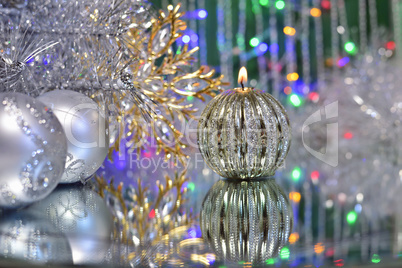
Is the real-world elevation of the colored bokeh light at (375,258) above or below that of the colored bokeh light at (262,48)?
below

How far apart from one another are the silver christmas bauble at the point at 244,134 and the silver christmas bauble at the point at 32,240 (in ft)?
0.87

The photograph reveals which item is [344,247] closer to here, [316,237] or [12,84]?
[316,237]

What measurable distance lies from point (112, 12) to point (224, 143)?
257 mm

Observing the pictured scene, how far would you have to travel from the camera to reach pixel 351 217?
531 millimetres

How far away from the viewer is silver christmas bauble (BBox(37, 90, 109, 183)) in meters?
0.64

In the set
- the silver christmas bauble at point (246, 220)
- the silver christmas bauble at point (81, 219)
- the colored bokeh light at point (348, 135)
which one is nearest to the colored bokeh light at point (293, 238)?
the silver christmas bauble at point (246, 220)

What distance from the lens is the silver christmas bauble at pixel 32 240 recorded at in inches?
14.9

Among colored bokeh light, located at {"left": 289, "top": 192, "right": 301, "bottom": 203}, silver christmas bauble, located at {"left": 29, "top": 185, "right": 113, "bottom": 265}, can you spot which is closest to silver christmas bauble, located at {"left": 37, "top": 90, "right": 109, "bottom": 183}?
silver christmas bauble, located at {"left": 29, "top": 185, "right": 113, "bottom": 265}

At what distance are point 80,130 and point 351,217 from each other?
1.13 ft

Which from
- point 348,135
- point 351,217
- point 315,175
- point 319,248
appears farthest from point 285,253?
point 348,135

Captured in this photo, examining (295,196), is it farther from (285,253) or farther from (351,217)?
(285,253)

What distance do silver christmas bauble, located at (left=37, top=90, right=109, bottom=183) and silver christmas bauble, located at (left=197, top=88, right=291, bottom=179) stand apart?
0.47 feet

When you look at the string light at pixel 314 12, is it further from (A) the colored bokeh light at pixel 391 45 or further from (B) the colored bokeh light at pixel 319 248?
(B) the colored bokeh light at pixel 319 248

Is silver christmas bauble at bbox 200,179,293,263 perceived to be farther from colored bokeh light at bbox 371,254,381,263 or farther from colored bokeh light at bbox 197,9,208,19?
colored bokeh light at bbox 197,9,208,19
